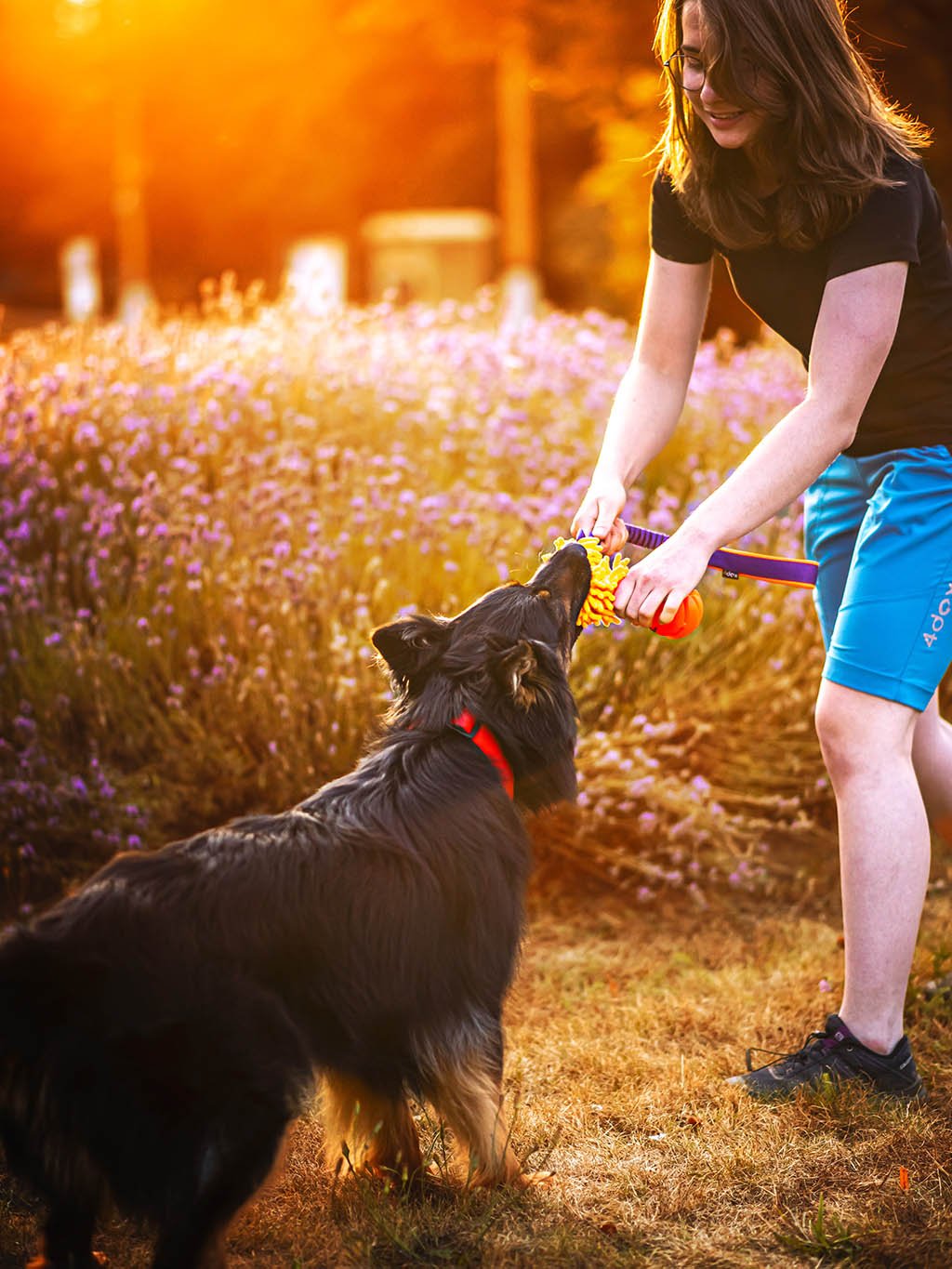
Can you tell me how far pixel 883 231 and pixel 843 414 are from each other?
0.38 m

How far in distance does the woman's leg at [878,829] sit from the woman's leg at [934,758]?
177 millimetres

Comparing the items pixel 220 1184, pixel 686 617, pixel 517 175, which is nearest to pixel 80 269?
pixel 517 175

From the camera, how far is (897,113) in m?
3.01

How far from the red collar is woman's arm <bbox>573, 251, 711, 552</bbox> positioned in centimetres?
67

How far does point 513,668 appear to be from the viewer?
2689mm

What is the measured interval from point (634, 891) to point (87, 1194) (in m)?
2.55

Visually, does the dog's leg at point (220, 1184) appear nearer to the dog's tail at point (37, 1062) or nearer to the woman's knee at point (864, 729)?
the dog's tail at point (37, 1062)

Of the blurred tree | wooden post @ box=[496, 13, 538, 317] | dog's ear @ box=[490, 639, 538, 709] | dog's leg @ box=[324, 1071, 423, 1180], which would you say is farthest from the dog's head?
wooden post @ box=[496, 13, 538, 317]

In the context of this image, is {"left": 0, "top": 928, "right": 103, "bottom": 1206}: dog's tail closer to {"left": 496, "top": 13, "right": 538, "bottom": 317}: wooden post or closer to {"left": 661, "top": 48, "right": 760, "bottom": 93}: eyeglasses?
{"left": 661, "top": 48, "right": 760, "bottom": 93}: eyeglasses

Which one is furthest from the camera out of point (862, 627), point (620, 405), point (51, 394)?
point (51, 394)

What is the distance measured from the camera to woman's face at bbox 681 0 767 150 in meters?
2.66

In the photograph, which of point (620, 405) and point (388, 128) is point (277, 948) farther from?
point (388, 128)

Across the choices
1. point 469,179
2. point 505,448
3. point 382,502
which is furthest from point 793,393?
point 469,179

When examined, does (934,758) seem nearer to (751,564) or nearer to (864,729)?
(864,729)
